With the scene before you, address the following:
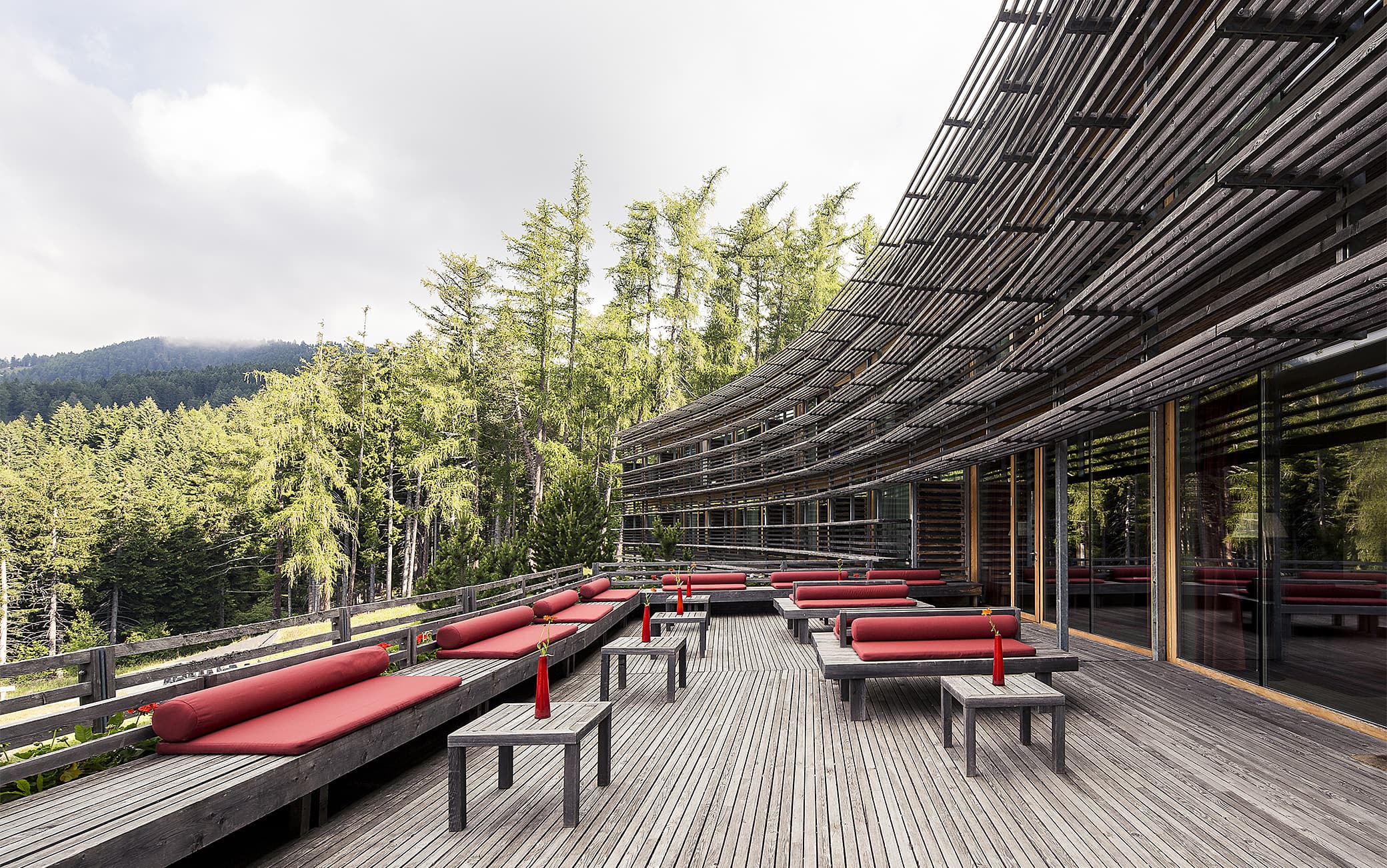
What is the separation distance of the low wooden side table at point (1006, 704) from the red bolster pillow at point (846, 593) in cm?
496

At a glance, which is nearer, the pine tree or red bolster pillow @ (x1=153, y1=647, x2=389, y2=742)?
red bolster pillow @ (x1=153, y1=647, x2=389, y2=742)

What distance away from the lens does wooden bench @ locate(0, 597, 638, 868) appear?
2.64m

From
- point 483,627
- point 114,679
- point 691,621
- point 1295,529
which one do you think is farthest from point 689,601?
point 114,679

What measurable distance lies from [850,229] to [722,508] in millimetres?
13791

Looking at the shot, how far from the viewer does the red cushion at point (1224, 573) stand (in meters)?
6.79

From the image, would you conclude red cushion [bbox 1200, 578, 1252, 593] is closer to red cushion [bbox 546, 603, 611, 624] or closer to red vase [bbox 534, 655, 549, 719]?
red vase [bbox 534, 655, 549, 719]

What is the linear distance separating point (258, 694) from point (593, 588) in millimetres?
7871

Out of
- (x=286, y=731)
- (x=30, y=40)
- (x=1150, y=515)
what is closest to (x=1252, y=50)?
(x=1150, y=515)

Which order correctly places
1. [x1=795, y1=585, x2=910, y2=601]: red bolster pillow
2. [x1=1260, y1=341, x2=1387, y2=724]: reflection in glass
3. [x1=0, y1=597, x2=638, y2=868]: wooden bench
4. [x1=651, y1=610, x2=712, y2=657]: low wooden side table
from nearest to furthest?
1. [x1=0, y1=597, x2=638, y2=868]: wooden bench
2. [x1=1260, y1=341, x2=1387, y2=724]: reflection in glass
3. [x1=651, y1=610, x2=712, y2=657]: low wooden side table
4. [x1=795, y1=585, x2=910, y2=601]: red bolster pillow

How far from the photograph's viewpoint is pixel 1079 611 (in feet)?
33.9

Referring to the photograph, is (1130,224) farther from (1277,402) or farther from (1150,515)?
(1150,515)

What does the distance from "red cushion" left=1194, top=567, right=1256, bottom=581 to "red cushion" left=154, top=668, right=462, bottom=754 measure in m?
7.82

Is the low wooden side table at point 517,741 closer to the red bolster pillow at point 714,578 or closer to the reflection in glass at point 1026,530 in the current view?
the reflection in glass at point 1026,530

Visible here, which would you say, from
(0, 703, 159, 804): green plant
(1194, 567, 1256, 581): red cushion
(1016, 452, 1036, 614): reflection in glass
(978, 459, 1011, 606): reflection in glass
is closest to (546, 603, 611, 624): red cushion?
→ (0, 703, 159, 804): green plant
